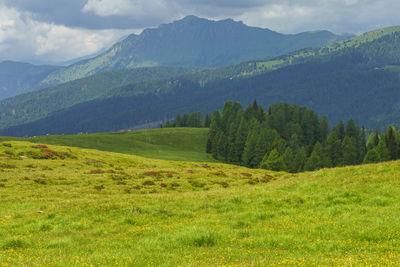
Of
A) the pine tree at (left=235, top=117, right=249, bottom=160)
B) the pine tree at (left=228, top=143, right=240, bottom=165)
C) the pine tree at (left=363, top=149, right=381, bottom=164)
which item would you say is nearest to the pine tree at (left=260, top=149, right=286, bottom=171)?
the pine tree at (left=228, top=143, right=240, bottom=165)

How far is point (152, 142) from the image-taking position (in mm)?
156250

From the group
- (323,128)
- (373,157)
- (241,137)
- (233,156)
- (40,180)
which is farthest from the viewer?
(323,128)

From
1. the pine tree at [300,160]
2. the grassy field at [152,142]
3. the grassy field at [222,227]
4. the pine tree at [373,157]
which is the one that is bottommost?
the pine tree at [300,160]

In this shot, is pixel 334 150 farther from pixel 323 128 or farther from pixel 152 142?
pixel 152 142

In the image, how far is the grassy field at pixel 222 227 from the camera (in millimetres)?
12258

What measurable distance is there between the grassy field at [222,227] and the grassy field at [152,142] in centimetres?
9073

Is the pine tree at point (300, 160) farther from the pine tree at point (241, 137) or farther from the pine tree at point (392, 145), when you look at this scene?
the pine tree at point (392, 145)

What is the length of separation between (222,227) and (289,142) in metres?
129

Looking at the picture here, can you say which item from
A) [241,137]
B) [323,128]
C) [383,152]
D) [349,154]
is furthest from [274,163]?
[323,128]

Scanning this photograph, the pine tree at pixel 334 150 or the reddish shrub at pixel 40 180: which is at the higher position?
the reddish shrub at pixel 40 180

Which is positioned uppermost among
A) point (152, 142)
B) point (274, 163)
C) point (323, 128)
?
point (323, 128)

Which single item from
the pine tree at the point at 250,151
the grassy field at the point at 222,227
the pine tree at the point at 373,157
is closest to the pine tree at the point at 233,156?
the pine tree at the point at 250,151

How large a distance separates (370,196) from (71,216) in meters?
19.0

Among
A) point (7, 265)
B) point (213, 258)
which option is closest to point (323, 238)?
point (213, 258)
